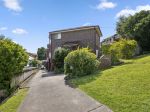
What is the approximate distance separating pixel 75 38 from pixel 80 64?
19025 mm

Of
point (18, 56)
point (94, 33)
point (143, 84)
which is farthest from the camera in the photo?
point (94, 33)

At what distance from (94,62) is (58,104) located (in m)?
10.1

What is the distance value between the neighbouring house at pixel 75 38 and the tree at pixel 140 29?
7019 millimetres

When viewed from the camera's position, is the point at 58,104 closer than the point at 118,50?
Yes

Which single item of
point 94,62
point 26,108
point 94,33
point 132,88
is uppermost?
point 94,33

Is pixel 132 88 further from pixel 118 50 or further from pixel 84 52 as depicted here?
pixel 118 50

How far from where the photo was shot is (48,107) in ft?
45.1

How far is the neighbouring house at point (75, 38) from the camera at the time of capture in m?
40.7

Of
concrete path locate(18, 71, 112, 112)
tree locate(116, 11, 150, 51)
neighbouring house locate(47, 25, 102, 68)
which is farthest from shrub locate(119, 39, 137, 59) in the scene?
concrete path locate(18, 71, 112, 112)

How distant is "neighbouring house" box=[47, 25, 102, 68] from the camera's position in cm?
4069

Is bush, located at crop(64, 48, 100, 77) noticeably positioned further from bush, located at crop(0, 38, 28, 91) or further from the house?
the house

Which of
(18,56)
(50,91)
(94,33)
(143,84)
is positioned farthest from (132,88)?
(94,33)

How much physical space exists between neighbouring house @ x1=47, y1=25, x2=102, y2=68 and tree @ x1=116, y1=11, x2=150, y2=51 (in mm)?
7019

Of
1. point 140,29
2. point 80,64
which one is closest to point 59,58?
point 80,64
